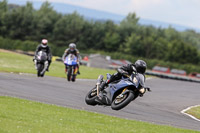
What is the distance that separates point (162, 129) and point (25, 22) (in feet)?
316

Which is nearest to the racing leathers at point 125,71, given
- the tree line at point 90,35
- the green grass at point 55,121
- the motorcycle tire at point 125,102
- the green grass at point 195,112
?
the motorcycle tire at point 125,102

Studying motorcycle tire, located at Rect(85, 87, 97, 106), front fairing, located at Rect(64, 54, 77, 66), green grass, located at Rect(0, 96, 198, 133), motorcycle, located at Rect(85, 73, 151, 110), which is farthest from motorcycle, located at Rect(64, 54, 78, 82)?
motorcycle, located at Rect(85, 73, 151, 110)

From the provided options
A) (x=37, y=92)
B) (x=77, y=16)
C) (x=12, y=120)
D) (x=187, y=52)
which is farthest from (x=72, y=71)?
(x=77, y=16)

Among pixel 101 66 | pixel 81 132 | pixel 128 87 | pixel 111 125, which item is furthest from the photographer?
pixel 101 66

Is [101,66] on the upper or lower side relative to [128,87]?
lower

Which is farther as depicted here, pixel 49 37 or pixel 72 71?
pixel 49 37

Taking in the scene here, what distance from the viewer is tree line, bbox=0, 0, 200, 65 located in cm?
10231

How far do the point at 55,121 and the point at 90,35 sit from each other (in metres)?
102

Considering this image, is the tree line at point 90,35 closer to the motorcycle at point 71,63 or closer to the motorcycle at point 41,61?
the motorcycle at point 41,61

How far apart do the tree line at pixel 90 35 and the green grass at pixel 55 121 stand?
85161 mm

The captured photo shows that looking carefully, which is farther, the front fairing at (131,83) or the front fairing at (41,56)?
the front fairing at (41,56)

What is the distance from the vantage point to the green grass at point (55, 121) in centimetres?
1003

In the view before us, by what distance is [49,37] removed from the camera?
110 meters

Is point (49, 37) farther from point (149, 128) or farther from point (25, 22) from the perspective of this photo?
point (149, 128)
